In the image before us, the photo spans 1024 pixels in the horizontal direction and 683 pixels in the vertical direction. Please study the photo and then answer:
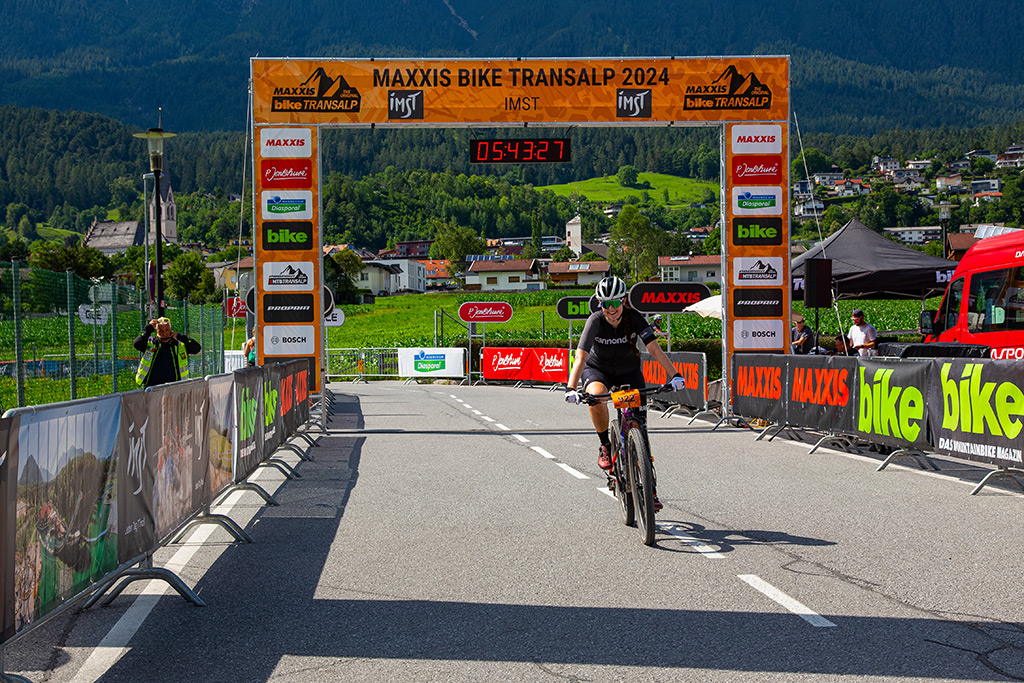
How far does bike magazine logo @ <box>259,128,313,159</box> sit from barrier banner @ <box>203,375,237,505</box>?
373 inches

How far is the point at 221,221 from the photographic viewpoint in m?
195

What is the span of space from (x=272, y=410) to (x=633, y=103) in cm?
938

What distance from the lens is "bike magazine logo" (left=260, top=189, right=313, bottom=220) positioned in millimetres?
17406

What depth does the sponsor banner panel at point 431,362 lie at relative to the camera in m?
40.3

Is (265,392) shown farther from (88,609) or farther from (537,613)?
(537,613)

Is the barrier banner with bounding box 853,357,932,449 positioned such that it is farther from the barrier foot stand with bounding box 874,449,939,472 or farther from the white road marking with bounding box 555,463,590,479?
the white road marking with bounding box 555,463,590,479

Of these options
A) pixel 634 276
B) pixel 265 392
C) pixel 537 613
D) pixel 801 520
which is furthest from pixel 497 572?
pixel 634 276

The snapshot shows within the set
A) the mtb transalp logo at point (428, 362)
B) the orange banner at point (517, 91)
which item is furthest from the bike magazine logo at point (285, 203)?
the mtb transalp logo at point (428, 362)

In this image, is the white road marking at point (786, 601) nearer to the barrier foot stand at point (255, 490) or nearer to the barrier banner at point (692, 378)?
the barrier foot stand at point (255, 490)

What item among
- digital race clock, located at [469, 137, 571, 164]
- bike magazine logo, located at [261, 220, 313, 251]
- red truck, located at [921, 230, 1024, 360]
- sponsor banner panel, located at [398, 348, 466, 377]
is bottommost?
sponsor banner panel, located at [398, 348, 466, 377]

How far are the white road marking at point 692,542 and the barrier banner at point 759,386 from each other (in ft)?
24.5

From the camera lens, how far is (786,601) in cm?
534

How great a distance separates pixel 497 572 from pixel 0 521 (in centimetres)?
302

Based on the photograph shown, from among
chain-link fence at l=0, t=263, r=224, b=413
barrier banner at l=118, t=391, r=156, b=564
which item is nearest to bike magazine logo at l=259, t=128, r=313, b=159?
chain-link fence at l=0, t=263, r=224, b=413
